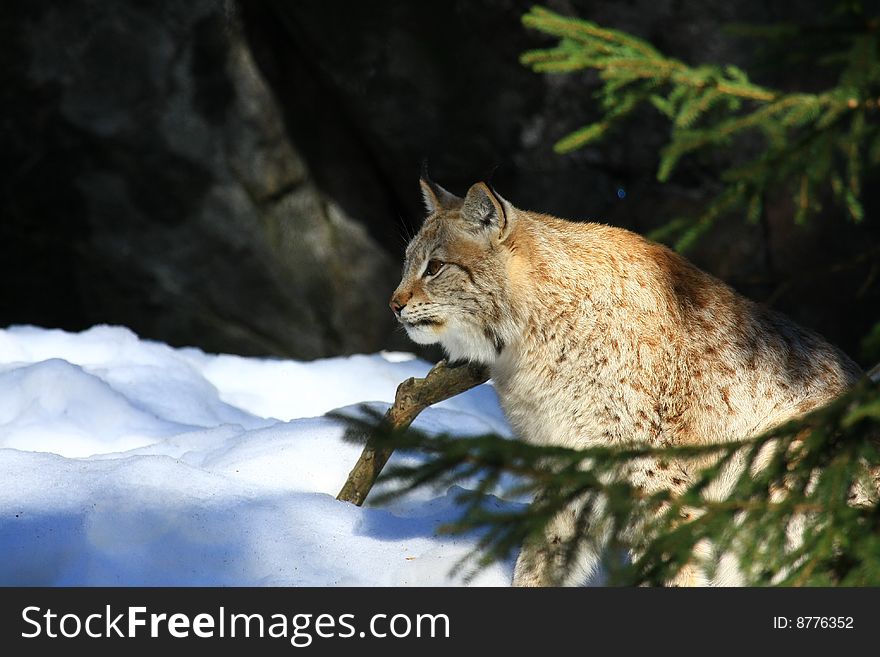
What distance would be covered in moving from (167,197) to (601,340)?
4707 mm

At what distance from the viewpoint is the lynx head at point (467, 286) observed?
4039 millimetres

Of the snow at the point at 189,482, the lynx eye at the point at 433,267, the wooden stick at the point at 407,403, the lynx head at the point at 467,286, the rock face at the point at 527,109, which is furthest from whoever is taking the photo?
the rock face at the point at 527,109

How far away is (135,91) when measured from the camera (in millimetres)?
7422

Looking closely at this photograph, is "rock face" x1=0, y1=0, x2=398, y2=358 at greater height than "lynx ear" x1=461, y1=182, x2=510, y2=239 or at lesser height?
greater

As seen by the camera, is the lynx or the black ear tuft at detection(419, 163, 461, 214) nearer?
the lynx

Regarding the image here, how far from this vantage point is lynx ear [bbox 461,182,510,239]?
161 inches

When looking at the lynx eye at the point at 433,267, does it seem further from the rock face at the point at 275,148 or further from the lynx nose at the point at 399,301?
the rock face at the point at 275,148

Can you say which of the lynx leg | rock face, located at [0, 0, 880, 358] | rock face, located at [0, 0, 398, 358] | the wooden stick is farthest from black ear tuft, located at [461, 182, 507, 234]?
rock face, located at [0, 0, 398, 358]

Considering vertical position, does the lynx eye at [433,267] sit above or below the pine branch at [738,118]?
above

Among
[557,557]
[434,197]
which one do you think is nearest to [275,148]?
[434,197]

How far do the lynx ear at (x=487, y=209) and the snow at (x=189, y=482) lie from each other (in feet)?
3.44

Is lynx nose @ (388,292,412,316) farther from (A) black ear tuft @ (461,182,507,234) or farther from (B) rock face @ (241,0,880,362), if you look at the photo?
(B) rock face @ (241,0,880,362)

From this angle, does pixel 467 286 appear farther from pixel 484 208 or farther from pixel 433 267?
pixel 484 208

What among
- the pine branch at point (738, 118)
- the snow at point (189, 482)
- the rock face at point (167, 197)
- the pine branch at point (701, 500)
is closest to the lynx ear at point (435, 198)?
the snow at point (189, 482)
